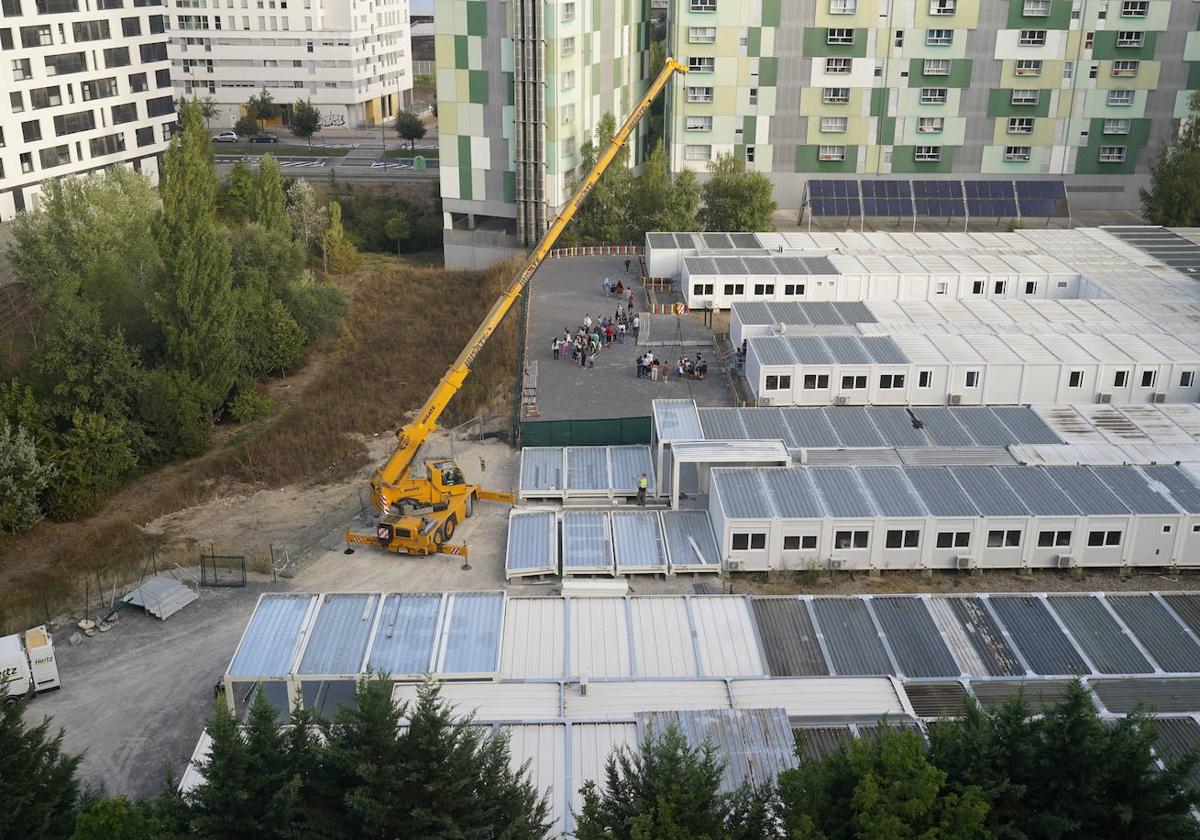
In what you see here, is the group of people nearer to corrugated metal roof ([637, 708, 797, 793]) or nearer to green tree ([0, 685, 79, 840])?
corrugated metal roof ([637, 708, 797, 793])

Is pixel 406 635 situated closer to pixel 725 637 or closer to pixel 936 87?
pixel 725 637

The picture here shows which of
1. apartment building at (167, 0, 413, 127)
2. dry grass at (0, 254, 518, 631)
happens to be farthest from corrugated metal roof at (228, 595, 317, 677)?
apartment building at (167, 0, 413, 127)

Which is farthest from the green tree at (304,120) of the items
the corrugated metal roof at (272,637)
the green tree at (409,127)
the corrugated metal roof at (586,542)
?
the corrugated metal roof at (272,637)

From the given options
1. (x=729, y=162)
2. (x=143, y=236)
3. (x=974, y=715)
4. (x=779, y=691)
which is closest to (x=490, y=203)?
(x=729, y=162)

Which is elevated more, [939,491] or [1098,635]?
[939,491]

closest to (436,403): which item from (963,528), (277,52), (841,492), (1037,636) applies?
(841,492)

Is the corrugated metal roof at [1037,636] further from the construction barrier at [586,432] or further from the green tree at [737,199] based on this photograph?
the green tree at [737,199]
